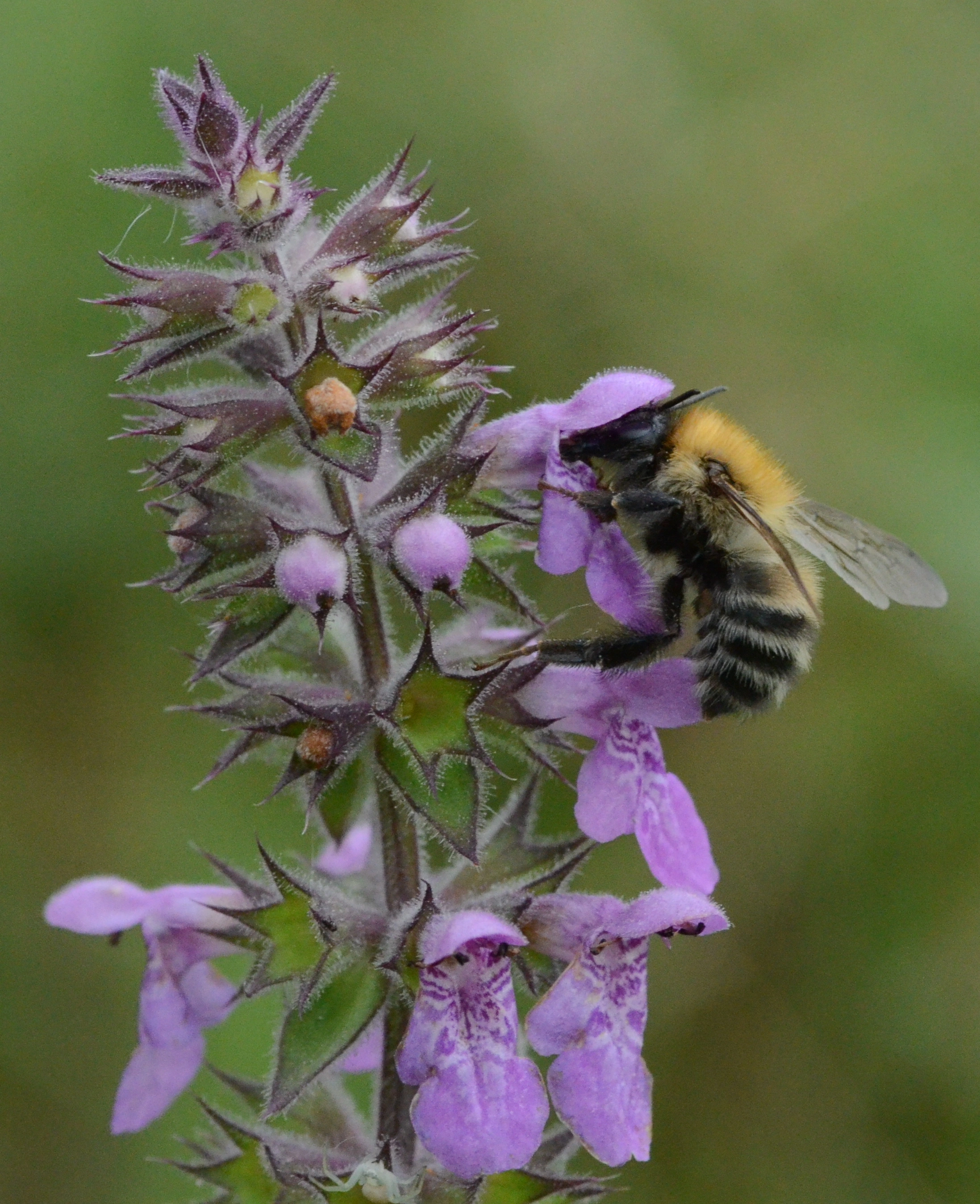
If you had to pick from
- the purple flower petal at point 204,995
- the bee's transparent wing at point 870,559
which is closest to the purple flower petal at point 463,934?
the purple flower petal at point 204,995

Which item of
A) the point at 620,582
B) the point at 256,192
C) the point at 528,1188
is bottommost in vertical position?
the point at 528,1188

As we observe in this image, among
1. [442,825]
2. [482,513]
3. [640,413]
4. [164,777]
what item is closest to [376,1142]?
[442,825]

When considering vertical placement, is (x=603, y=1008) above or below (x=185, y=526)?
below

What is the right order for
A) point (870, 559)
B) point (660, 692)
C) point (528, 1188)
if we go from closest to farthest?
point (528, 1188)
point (660, 692)
point (870, 559)

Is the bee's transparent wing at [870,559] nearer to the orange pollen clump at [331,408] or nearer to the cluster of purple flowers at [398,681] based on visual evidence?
the cluster of purple flowers at [398,681]

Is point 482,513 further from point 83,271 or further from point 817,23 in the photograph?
point 817,23

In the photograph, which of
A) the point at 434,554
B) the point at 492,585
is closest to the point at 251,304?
the point at 434,554

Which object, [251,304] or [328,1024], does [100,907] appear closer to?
[328,1024]
